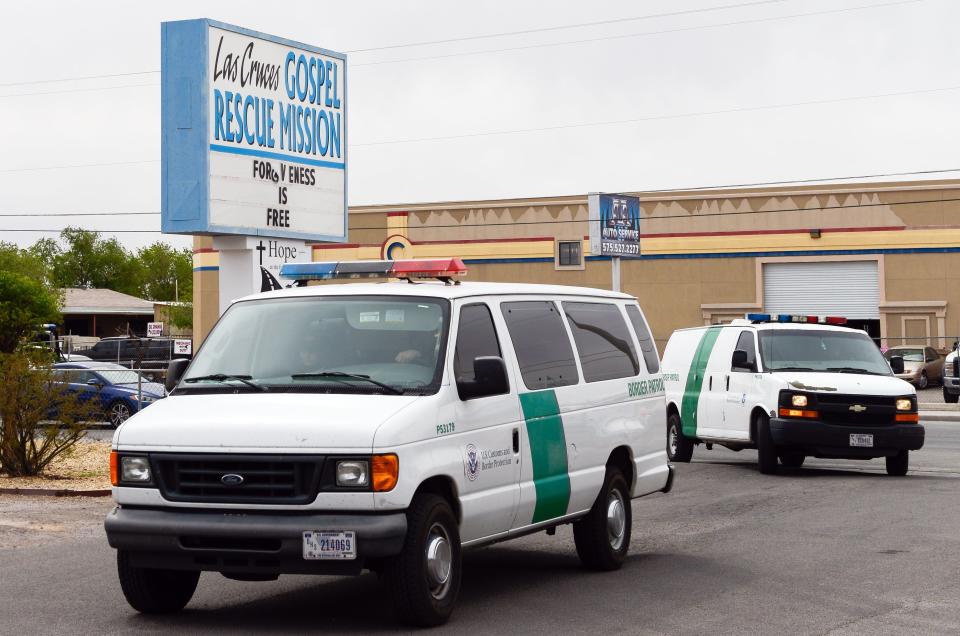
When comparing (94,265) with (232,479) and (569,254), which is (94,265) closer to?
(569,254)

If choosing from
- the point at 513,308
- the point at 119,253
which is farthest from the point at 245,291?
the point at 119,253

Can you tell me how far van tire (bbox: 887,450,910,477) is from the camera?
1781cm

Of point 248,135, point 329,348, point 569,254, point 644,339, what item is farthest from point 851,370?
point 569,254

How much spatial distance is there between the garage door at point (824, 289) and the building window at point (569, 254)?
7801 millimetres

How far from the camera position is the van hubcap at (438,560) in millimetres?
7910

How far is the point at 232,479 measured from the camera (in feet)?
25.1

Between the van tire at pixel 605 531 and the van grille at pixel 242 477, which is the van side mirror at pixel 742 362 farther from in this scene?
the van grille at pixel 242 477

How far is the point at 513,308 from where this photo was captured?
31.4 feet

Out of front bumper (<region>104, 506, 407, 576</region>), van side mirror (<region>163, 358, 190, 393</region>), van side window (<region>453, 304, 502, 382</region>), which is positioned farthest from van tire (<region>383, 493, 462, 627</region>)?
van side mirror (<region>163, 358, 190, 393</region>)

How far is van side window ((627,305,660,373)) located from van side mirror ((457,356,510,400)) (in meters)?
3.31

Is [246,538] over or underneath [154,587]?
over

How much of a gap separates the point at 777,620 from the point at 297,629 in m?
2.90

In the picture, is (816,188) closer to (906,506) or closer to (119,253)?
(906,506)

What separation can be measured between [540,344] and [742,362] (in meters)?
9.15
